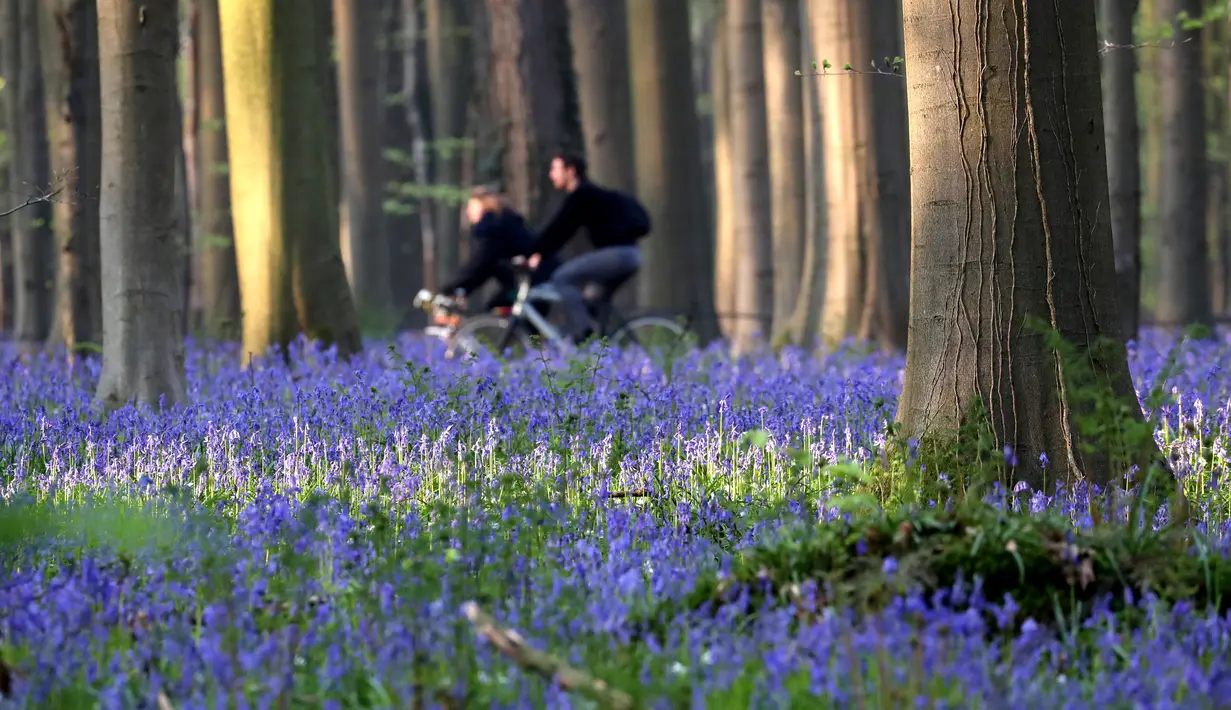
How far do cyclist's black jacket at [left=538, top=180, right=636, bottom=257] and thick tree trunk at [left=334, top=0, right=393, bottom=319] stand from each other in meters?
11.8

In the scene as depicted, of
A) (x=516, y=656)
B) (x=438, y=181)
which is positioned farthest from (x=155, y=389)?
(x=438, y=181)

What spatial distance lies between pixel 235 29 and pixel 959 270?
25.3 feet

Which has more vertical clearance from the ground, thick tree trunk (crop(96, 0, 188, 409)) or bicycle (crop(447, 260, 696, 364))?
thick tree trunk (crop(96, 0, 188, 409))

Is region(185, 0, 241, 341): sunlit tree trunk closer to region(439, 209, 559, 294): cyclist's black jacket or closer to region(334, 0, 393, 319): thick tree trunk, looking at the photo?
region(334, 0, 393, 319): thick tree trunk

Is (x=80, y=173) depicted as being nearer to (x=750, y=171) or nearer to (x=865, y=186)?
(x=865, y=186)

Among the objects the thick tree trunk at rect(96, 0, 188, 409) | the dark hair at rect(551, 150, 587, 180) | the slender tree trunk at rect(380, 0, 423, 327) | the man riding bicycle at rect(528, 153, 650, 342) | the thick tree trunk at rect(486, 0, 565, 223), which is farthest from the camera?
the slender tree trunk at rect(380, 0, 423, 327)

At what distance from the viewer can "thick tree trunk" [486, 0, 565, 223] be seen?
15.7m

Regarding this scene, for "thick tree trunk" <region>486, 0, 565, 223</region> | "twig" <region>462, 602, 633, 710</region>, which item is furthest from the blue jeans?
"twig" <region>462, 602, 633, 710</region>

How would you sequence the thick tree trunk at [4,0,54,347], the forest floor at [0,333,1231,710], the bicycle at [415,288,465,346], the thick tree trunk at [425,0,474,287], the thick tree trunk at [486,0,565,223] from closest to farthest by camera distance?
the forest floor at [0,333,1231,710] < the bicycle at [415,288,465,346] < the thick tree trunk at [4,0,54,347] < the thick tree trunk at [486,0,565,223] < the thick tree trunk at [425,0,474,287]

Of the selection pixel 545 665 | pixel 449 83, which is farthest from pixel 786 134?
pixel 545 665

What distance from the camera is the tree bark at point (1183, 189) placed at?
20.2m

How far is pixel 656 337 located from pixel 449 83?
21996mm

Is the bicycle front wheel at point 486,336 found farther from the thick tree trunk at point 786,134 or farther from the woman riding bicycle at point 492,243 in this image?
the thick tree trunk at point 786,134

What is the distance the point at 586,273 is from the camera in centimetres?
1352
